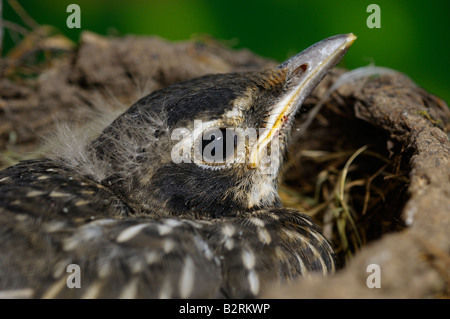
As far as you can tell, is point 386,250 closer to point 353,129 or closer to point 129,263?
point 129,263

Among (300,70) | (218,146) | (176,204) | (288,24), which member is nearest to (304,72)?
(300,70)

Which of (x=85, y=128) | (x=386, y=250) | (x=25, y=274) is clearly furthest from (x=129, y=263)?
(x=85, y=128)

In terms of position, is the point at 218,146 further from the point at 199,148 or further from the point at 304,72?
the point at 304,72

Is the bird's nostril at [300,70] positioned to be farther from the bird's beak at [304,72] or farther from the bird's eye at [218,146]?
the bird's eye at [218,146]

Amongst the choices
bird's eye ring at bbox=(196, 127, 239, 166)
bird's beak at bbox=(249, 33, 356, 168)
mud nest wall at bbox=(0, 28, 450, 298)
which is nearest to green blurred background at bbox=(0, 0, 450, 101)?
mud nest wall at bbox=(0, 28, 450, 298)

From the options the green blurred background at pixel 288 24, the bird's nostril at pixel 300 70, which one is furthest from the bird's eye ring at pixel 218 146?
the green blurred background at pixel 288 24

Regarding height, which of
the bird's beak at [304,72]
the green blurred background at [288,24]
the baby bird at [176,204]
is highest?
the green blurred background at [288,24]
